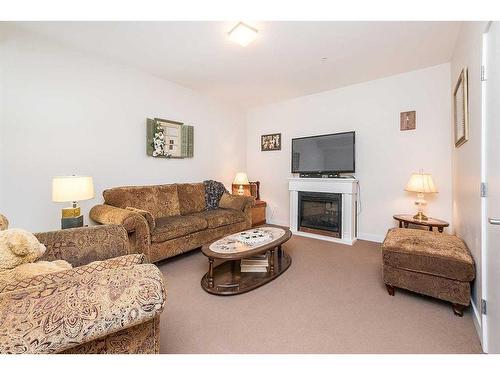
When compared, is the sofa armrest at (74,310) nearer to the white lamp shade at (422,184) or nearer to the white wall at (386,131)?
the white lamp shade at (422,184)

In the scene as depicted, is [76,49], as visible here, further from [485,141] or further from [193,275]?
[485,141]

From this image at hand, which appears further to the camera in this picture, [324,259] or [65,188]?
[324,259]

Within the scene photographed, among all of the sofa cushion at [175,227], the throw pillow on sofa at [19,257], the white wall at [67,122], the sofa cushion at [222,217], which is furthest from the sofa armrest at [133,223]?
the throw pillow on sofa at [19,257]

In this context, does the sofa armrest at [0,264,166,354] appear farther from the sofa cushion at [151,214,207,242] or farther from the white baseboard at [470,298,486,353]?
the white baseboard at [470,298,486,353]

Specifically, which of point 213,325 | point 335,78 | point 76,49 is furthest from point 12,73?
point 335,78

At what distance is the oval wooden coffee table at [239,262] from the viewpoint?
1.95 metres

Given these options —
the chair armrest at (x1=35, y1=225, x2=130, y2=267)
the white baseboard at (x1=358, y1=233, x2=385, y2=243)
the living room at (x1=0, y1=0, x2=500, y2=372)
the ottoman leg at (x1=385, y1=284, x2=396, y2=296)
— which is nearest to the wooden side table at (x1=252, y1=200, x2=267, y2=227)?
the living room at (x1=0, y1=0, x2=500, y2=372)

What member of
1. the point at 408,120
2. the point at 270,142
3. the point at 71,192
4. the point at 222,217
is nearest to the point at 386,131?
the point at 408,120

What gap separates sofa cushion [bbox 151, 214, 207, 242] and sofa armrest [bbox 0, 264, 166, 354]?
1.74 meters

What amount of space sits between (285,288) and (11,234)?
75.2 inches

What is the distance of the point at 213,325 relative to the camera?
1.55 meters

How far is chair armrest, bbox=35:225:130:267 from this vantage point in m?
1.29

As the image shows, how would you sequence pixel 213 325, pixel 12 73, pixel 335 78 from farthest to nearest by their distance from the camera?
pixel 335 78 → pixel 12 73 → pixel 213 325

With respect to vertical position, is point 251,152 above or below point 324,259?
above
